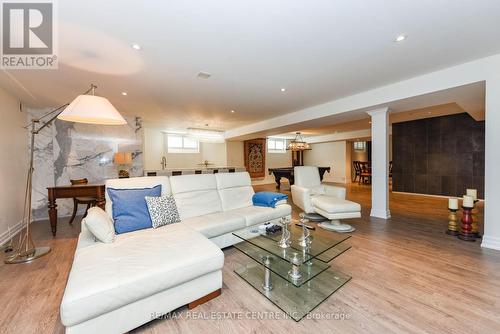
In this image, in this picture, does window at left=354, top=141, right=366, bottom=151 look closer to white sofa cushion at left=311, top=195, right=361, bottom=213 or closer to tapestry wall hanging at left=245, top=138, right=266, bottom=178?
tapestry wall hanging at left=245, top=138, right=266, bottom=178

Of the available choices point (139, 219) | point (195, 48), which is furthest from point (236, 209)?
point (195, 48)

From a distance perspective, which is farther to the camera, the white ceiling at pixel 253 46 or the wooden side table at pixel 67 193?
the wooden side table at pixel 67 193

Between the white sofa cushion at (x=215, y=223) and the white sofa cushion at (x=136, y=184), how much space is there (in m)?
0.51

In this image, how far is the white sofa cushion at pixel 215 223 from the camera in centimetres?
235

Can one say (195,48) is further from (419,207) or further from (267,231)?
(419,207)

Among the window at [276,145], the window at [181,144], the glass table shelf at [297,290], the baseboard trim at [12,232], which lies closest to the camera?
the glass table shelf at [297,290]

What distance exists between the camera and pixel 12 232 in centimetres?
337

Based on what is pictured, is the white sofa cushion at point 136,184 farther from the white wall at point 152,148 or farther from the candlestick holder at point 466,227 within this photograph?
the white wall at point 152,148

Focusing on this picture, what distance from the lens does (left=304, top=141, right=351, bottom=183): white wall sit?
996 cm

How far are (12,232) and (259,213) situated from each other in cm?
397

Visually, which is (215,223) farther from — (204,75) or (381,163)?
(381,163)

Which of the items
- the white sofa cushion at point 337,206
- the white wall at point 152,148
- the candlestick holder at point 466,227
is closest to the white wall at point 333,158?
the candlestick holder at point 466,227

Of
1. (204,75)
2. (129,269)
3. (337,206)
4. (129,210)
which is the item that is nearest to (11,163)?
→ (129,210)

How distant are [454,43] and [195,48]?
9.17 feet
